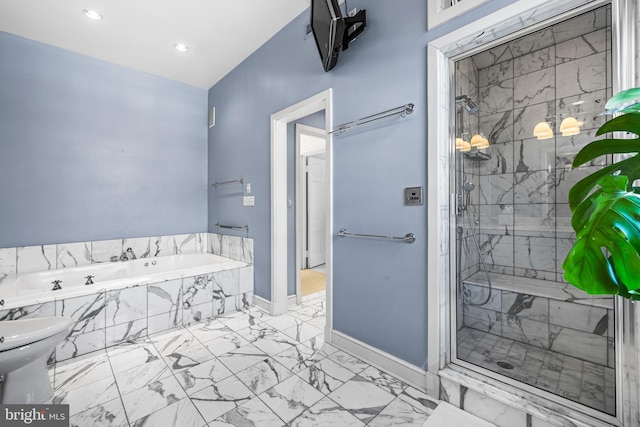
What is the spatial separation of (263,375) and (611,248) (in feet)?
5.88

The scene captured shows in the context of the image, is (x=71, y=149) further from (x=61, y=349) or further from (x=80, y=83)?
(x=61, y=349)

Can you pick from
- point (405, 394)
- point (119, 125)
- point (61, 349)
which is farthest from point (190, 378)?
point (119, 125)

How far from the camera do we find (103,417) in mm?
1388

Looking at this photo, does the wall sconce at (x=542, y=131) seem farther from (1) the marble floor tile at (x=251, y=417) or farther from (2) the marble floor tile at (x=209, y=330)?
(2) the marble floor tile at (x=209, y=330)

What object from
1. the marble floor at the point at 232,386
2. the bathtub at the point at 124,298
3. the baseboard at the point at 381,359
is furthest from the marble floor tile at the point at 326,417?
the bathtub at the point at 124,298

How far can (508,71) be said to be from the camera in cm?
212

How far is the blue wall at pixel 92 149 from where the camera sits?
2.55m

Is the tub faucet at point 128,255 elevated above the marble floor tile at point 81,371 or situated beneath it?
elevated above

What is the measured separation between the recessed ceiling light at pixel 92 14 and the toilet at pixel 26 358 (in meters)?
2.38

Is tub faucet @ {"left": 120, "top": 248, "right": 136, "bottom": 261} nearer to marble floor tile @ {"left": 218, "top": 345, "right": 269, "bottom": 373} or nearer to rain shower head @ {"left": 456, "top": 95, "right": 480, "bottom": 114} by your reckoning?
marble floor tile @ {"left": 218, "top": 345, "right": 269, "bottom": 373}

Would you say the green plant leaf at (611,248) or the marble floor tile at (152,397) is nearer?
the green plant leaf at (611,248)

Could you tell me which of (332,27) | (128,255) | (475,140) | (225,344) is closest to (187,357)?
(225,344)

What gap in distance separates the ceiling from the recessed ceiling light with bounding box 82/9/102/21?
0.11 feet

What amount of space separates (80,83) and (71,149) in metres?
0.70
